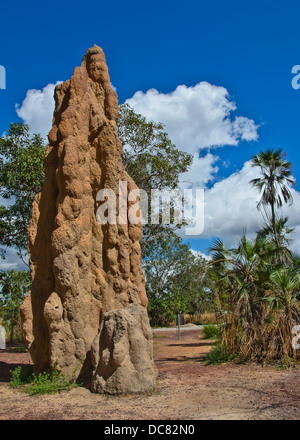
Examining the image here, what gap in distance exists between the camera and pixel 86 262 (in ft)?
24.3

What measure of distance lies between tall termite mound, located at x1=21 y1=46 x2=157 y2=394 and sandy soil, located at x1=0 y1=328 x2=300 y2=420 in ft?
1.47

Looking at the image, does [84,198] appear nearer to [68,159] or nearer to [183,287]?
[68,159]

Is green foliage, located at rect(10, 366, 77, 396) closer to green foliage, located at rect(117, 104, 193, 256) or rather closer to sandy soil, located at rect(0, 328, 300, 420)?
sandy soil, located at rect(0, 328, 300, 420)

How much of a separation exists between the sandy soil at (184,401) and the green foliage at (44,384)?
16 centimetres

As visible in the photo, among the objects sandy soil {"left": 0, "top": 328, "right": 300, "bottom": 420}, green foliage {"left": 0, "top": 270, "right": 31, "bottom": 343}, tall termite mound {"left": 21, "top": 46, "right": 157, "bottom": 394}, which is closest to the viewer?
sandy soil {"left": 0, "top": 328, "right": 300, "bottom": 420}

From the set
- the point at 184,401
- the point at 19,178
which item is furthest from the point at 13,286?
→ the point at 184,401

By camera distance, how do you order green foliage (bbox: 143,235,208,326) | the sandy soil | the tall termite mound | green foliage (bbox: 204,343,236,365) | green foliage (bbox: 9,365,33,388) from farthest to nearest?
1. green foliage (bbox: 143,235,208,326)
2. green foliage (bbox: 204,343,236,365)
3. green foliage (bbox: 9,365,33,388)
4. the tall termite mound
5. the sandy soil

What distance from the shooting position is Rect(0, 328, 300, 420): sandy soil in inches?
205

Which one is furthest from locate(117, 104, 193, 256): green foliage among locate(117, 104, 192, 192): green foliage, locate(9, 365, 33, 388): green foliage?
locate(9, 365, 33, 388): green foliage

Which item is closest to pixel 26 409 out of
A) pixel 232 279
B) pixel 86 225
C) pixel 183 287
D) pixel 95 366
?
A: pixel 95 366

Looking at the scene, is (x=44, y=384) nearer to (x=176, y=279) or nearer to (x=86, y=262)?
(x=86, y=262)

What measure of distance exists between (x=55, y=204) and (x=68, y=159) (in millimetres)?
1058

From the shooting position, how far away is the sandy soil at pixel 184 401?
5215 millimetres

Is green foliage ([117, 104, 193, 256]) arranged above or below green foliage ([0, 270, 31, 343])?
above
